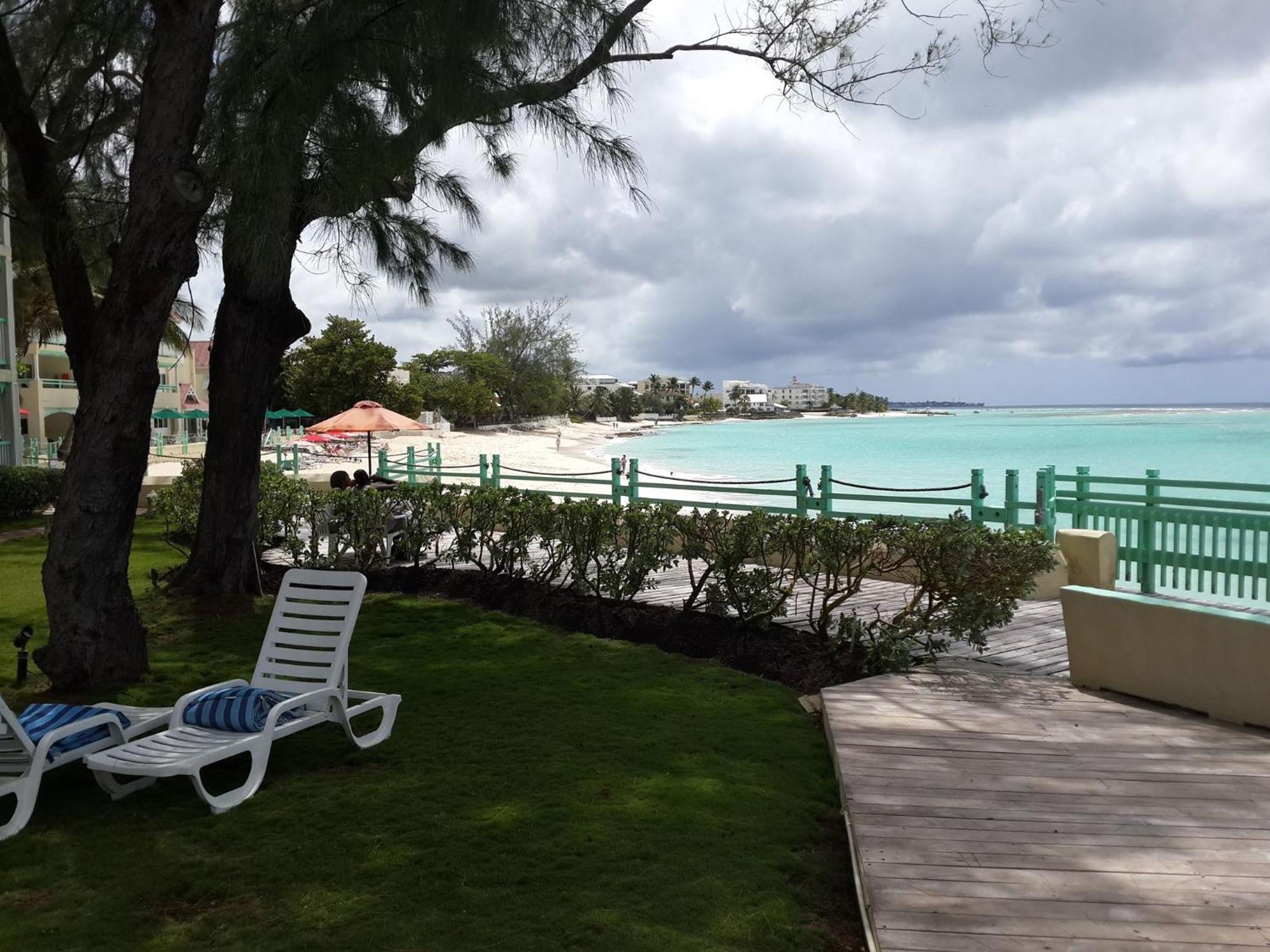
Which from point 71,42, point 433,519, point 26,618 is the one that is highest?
point 71,42

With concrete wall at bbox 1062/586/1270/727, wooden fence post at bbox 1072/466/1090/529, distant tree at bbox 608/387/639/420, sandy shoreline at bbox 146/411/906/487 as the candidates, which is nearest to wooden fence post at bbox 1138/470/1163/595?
wooden fence post at bbox 1072/466/1090/529

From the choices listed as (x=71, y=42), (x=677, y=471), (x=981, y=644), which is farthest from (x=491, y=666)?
(x=677, y=471)

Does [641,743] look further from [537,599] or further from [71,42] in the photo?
[71,42]

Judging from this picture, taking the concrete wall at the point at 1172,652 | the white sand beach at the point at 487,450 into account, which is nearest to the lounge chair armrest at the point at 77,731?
the concrete wall at the point at 1172,652

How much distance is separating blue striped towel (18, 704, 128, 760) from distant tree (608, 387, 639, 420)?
111770 mm

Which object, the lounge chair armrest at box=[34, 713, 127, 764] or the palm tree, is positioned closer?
the lounge chair armrest at box=[34, 713, 127, 764]

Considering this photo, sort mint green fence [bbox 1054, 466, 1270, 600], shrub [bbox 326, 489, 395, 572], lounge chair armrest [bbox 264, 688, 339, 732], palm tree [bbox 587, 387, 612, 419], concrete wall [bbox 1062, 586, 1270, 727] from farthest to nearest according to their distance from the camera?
palm tree [bbox 587, 387, 612, 419] < shrub [bbox 326, 489, 395, 572] < mint green fence [bbox 1054, 466, 1270, 600] < concrete wall [bbox 1062, 586, 1270, 727] < lounge chair armrest [bbox 264, 688, 339, 732]

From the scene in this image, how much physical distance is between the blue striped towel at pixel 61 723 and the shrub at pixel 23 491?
13.5 meters

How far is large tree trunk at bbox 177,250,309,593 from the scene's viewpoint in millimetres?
8508

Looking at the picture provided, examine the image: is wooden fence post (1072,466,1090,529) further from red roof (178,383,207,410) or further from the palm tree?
the palm tree

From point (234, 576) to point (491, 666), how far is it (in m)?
3.56

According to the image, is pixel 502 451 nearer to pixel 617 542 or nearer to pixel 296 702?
pixel 617 542

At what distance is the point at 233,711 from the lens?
14.4ft

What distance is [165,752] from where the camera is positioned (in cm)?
407
